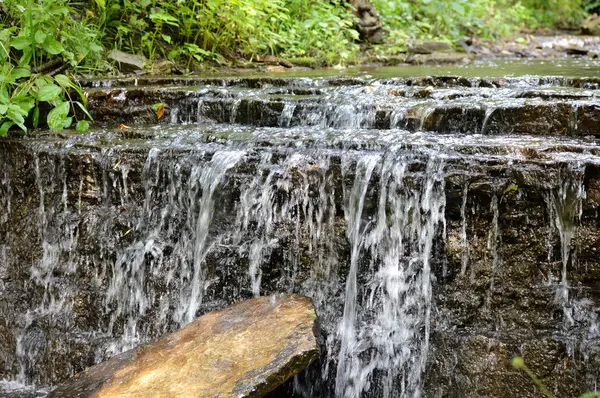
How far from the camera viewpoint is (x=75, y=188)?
12.6 feet

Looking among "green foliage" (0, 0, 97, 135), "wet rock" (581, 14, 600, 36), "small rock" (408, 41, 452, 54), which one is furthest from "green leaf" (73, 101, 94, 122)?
"wet rock" (581, 14, 600, 36)

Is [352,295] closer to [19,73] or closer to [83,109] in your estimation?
[83,109]

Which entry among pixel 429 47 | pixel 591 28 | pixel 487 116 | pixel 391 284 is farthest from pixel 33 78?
pixel 591 28

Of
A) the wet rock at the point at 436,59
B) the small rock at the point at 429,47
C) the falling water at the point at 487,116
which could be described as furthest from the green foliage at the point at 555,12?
the falling water at the point at 487,116

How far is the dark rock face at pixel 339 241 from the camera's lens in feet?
9.54

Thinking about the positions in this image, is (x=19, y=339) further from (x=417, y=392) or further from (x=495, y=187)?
(x=495, y=187)

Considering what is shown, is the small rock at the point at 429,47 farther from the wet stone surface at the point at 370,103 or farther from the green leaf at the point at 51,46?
the green leaf at the point at 51,46

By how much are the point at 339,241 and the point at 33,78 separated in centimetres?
258

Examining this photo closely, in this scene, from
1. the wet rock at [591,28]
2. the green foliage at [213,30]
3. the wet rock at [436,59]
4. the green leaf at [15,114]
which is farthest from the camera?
the wet rock at [591,28]

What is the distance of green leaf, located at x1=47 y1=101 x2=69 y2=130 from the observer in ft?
13.9

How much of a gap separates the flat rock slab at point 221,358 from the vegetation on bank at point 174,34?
5.84 ft

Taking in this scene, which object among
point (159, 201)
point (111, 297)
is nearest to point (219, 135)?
point (159, 201)

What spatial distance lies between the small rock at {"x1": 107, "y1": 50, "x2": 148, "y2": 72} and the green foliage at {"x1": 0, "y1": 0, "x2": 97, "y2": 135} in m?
0.99

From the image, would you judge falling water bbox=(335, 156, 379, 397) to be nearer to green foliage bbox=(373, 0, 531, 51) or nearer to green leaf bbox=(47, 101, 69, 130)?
green leaf bbox=(47, 101, 69, 130)
